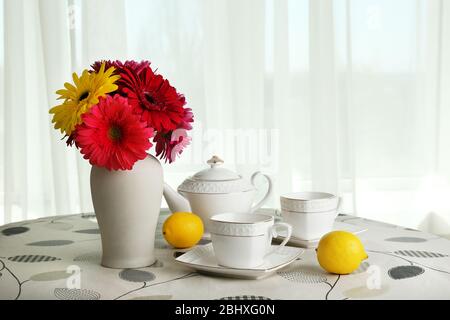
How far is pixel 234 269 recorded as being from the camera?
87cm

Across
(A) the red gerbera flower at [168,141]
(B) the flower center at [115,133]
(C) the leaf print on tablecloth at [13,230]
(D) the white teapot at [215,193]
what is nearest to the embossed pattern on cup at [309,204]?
(D) the white teapot at [215,193]

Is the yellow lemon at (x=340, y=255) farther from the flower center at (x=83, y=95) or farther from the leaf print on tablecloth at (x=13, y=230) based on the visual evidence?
the leaf print on tablecloth at (x=13, y=230)

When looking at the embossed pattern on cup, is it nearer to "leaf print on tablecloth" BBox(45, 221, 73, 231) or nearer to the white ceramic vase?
the white ceramic vase

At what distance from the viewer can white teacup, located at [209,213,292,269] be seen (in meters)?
0.88

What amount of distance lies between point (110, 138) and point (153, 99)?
10 centimetres

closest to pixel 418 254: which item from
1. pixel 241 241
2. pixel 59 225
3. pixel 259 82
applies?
pixel 241 241

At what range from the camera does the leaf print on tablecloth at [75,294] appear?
0.81 meters

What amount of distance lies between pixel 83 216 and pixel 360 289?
2.86 feet

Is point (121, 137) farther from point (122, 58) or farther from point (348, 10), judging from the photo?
point (348, 10)

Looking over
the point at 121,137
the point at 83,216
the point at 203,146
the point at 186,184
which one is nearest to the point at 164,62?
the point at 203,146

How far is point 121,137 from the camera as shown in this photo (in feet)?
2.98

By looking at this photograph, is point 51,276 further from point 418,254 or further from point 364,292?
point 418,254

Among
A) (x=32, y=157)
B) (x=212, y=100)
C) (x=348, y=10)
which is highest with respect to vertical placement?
(x=348, y=10)

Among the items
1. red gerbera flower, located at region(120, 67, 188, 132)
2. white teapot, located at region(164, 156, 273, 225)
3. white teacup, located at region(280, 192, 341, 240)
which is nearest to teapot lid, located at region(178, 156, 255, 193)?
white teapot, located at region(164, 156, 273, 225)
